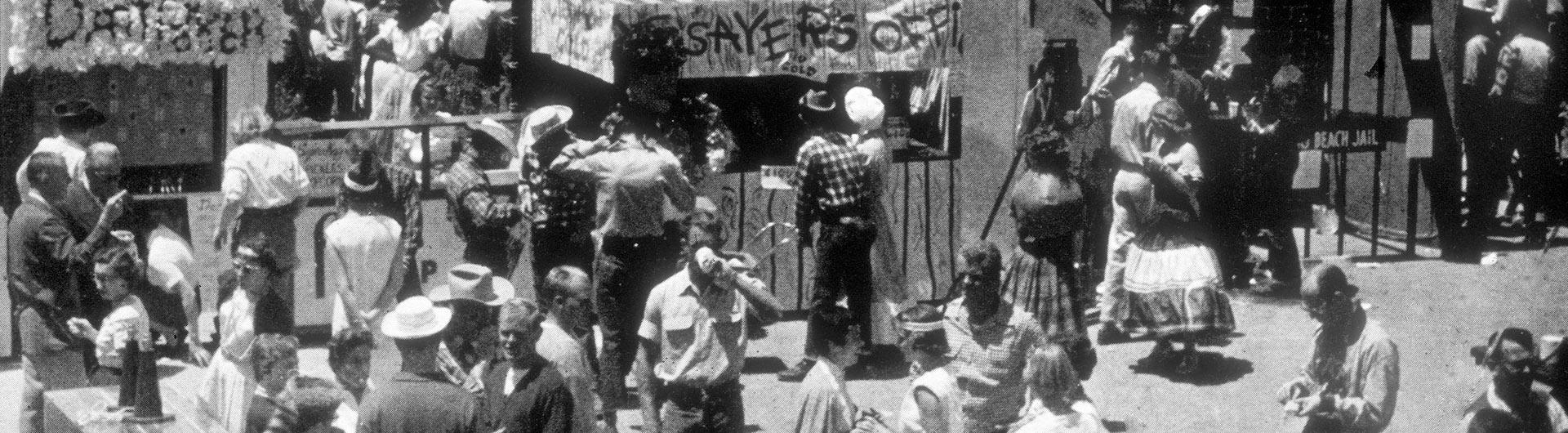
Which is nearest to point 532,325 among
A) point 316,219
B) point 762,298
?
point 762,298

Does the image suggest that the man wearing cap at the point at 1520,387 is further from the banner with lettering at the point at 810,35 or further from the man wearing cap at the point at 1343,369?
the banner with lettering at the point at 810,35

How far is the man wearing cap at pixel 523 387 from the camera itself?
813 cm

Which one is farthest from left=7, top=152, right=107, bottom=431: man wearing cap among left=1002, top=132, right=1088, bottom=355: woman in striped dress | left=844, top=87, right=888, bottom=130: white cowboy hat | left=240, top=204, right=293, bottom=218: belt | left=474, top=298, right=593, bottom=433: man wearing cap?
left=1002, top=132, right=1088, bottom=355: woman in striped dress

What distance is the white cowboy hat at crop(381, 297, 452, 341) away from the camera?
26.2 ft

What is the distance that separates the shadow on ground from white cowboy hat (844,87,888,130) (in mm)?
2088

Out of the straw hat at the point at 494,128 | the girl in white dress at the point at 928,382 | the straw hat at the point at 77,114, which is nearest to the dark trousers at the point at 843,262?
the straw hat at the point at 494,128

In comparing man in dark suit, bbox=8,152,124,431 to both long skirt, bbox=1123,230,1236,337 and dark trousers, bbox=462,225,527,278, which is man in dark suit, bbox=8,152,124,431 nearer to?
dark trousers, bbox=462,225,527,278

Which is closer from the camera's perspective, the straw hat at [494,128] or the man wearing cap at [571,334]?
the man wearing cap at [571,334]

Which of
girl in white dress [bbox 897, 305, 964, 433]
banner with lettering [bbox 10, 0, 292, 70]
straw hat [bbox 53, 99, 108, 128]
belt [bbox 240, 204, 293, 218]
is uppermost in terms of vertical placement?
banner with lettering [bbox 10, 0, 292, 70]

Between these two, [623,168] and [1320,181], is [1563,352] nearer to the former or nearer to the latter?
[623,168]

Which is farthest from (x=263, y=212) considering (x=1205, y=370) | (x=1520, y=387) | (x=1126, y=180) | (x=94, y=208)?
(x=1520, y=387)

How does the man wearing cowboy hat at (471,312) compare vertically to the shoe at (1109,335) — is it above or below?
above

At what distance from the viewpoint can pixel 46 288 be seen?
10.8m

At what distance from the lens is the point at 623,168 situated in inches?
427
